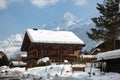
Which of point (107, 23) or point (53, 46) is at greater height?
point (107, 23)

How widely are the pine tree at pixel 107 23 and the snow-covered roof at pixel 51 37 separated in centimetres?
978

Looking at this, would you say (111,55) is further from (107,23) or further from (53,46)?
(53,46)

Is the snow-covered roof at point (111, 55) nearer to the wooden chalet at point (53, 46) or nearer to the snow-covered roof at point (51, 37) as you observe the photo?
the wooden chalet at point (53, 46)

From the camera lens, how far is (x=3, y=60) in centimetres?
10950

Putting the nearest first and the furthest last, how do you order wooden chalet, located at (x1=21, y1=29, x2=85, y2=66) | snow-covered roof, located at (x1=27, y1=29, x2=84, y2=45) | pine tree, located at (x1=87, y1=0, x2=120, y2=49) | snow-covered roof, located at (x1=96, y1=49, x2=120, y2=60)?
snow-covered roof, located at (x1=96, y1=49, x2=120, y2=60), pine tree, located at (x1=87, y1=0, x2=120, y2=49), wooden chalet, located at (x1=21, y1=29, x2=85, y2=66), snow-covered roof, located at (x1=27, y1=29, x2=84, y2=45)

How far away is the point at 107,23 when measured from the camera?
159ft

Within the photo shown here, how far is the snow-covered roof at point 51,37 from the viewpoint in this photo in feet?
190

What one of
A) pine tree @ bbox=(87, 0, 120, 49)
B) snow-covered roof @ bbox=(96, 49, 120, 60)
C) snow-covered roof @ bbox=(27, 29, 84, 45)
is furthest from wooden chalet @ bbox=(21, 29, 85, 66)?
snow-covered roof @ bbox=(96, 49, 120, 60)

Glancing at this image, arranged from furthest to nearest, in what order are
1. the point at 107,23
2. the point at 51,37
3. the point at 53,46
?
the point at 51,37
the point at 53,46
the point at 107,23

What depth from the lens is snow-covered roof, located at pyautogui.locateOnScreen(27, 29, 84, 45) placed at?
57.8 meters

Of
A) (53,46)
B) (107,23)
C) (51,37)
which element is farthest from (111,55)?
(51,37)

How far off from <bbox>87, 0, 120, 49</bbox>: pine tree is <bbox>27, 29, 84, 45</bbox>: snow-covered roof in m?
9.78

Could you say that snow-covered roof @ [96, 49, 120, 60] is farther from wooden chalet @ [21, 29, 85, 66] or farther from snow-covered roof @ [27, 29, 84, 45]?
snow-covered roof @ [27, 29, 84, 45]

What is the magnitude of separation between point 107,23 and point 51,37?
50.9 feet
